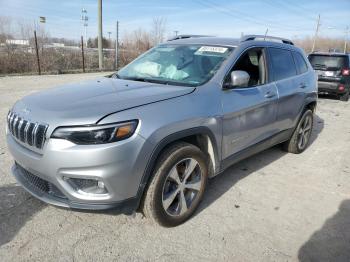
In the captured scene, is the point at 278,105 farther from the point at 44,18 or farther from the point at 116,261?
the point at 44,18

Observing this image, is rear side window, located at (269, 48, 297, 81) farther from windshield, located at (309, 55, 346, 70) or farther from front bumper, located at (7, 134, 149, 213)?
windshield, located at (309, 55, 346, 70)

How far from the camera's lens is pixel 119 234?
2.96 m

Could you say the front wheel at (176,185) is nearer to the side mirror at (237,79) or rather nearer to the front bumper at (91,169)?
the front bumper at (91,169)

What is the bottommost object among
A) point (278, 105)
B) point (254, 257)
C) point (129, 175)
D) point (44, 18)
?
point (254, 257)

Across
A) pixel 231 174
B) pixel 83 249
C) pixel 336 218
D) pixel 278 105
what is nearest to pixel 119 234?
pixel 83 249

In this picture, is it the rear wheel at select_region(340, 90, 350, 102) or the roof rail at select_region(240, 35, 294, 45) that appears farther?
the rear wheel at select_region(340, 90, 350, 102)

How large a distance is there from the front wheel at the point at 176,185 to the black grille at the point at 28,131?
947mm

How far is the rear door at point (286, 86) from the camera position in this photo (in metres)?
4.39

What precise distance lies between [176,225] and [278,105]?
219cm

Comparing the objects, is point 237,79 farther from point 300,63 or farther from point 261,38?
point 300,63

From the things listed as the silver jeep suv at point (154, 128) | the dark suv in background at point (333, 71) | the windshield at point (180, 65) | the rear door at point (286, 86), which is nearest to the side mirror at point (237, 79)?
the silver jeep suv at point (154, 128)

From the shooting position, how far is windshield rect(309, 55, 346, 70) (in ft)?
35.9

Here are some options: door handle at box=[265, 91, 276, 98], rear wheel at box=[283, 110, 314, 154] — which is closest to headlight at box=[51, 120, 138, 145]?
door handle at box=[265, 91, 276, 98]

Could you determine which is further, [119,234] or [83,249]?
[119,234]
